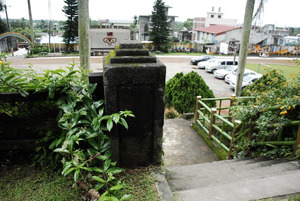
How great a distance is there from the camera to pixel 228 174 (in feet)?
11.7

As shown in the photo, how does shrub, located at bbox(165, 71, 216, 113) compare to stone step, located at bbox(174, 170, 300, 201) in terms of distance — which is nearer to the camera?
stone step, located at bbox(174, 170, 300, 201)

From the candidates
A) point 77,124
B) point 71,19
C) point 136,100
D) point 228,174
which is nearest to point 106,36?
point 71,19

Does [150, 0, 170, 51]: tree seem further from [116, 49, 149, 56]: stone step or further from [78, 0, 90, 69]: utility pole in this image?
[116, 49, 149, 56]: stone step

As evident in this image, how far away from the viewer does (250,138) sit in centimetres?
447

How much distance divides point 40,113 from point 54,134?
0.28m

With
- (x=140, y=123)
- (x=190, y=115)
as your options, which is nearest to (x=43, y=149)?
(x=140, y=123)

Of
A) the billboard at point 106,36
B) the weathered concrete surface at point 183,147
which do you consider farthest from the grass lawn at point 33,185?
the billboard at point 106,36

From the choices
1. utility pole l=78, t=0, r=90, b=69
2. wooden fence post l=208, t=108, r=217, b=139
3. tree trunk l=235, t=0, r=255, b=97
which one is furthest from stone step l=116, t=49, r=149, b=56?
tree trunk l=235, t=0, r=255, b=97

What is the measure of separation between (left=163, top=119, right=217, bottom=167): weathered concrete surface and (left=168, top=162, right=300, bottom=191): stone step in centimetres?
154

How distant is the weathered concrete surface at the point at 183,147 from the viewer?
5.38m

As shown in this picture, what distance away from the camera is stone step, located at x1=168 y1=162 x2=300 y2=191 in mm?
3096

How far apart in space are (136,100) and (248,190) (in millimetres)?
1754

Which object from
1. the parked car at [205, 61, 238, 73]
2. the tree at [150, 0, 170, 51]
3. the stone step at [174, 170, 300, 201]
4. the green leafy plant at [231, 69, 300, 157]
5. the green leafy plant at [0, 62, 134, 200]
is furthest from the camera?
the tree at [150, 0, 170, 51]

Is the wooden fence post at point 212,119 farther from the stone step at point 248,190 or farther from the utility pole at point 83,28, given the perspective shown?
the utility pole at point 83,28
